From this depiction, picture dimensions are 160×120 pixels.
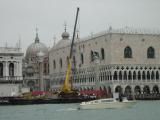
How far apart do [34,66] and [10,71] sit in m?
62.3

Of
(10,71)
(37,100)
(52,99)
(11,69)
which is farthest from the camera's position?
(11,69)

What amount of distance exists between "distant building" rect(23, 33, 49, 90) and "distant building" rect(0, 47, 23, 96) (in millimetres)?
47501

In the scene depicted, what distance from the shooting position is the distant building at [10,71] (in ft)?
305

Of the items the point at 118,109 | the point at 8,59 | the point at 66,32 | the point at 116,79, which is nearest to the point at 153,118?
the point at 118,109

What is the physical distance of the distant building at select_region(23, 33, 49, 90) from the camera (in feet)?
494

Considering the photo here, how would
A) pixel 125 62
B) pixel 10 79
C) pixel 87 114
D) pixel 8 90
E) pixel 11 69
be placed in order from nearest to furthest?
pixel 87 114 < pixel 8 90 < pixel 10 79 < pixel 11 69 < pixel 125 62

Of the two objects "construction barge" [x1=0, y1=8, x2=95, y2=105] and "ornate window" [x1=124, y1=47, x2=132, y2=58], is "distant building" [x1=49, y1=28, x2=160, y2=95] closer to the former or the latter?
"ornate window" [x1=124, y1=47, x2=132, y2=58]

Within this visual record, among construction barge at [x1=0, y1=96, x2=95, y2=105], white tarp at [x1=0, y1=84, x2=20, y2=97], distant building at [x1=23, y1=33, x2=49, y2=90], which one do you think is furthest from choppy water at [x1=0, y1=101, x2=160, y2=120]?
distant building at [x1=23, y1=33, x2=49, y2=90]

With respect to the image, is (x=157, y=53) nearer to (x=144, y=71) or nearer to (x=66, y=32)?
(x=144, y=71)

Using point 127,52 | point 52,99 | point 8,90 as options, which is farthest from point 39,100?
point 127,52

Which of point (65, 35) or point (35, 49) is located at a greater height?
point (65, 35)

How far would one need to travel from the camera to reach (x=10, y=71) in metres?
95.3

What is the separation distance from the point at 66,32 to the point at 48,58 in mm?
9481

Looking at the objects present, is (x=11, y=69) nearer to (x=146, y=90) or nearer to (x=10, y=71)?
(x=10, y=71)
